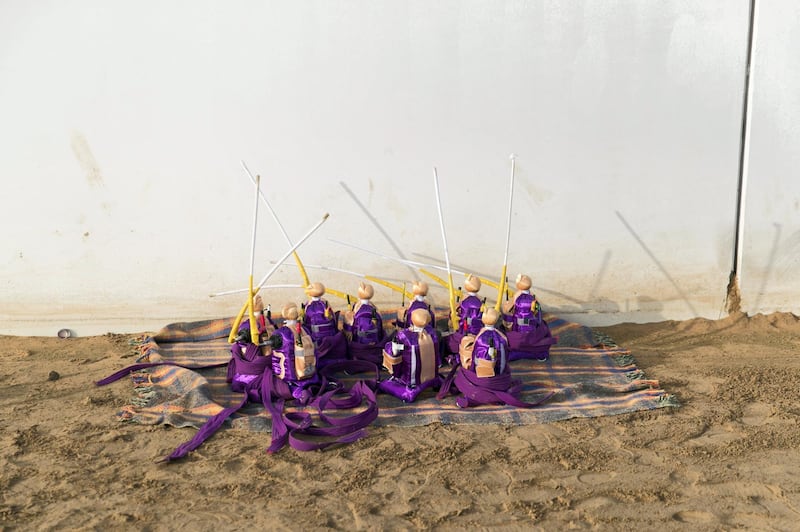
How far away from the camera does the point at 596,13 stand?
5.59 meters

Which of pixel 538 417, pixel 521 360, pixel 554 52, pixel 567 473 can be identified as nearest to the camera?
pixel 567 473

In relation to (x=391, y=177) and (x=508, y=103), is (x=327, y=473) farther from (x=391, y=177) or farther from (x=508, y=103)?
(x=508, y=103)

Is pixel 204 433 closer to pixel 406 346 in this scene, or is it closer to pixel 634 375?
pixel 406 346

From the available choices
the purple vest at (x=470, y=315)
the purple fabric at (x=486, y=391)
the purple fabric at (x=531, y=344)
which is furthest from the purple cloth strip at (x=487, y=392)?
the purple fabric at (x=531, y=344)

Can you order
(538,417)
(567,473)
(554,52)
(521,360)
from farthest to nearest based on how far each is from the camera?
(554,52)
(521,360)
(538,417)
(567,473)

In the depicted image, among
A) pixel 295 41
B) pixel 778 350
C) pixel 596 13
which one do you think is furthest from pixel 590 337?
pixel 295 41

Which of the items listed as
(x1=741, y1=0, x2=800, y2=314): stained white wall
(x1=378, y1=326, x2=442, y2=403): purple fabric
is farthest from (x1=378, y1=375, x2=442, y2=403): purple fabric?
(x1=741, y1=0, x2=800, y2=314): stained white wall

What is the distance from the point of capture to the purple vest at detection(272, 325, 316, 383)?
14.7ft

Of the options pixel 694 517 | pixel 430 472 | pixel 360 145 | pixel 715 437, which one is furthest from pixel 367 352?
pixel 694 517

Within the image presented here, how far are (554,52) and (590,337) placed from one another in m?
2.06

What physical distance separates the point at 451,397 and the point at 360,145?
6.75ft

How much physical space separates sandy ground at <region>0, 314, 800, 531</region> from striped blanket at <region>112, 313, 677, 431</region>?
112 mm

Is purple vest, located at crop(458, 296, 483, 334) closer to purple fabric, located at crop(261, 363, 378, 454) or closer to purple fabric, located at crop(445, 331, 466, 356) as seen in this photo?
purple fabric, located at crop(445, 331, 466, 356)

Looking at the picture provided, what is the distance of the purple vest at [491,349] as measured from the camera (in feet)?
14.6
